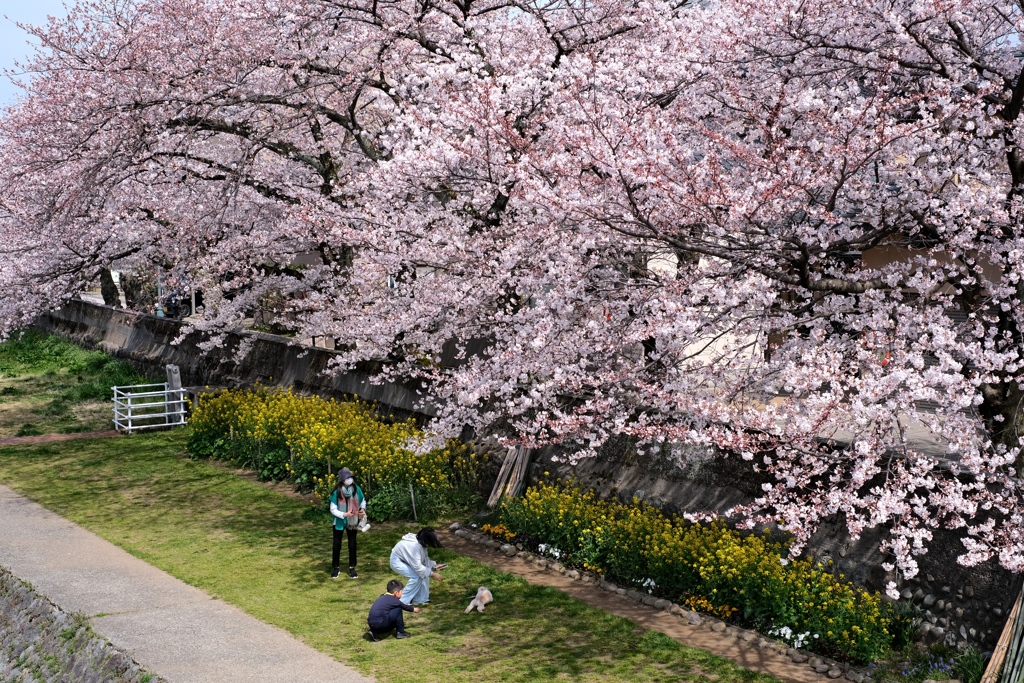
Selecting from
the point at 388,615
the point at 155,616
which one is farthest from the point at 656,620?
the point at 155,616

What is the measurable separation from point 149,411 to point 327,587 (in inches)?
555

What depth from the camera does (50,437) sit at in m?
24.1

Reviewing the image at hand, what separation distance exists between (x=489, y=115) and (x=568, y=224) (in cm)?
227

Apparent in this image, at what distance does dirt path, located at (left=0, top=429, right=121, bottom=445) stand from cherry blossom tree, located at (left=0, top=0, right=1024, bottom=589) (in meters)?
5.81

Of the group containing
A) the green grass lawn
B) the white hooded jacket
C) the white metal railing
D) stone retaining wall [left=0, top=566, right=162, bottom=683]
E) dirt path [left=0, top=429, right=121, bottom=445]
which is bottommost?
stone retaining wall [left=0, top=566, right=162, bottom=683]

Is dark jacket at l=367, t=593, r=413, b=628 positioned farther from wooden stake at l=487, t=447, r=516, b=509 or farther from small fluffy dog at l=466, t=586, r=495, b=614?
wooden stake at l=487, t=447, r=516, b=509

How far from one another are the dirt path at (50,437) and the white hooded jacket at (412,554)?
46.8 ft

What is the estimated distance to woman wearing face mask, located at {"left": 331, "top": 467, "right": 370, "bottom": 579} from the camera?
14094mm

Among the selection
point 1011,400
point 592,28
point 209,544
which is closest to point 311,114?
point 592,28

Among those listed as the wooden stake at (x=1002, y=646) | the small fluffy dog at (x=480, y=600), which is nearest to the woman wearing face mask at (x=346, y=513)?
the small fluffy dog at (x=480, y=600)

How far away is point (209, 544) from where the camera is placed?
616 inches

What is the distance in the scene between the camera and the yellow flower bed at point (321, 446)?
55.9ft

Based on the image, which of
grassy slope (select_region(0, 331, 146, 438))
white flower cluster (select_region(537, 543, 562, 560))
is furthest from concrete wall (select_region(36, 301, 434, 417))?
white flower cluster (select_region(537, 543, 562, 560))

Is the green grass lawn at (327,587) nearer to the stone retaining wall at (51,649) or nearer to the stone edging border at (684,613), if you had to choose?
the stone edging border at (684,613)
